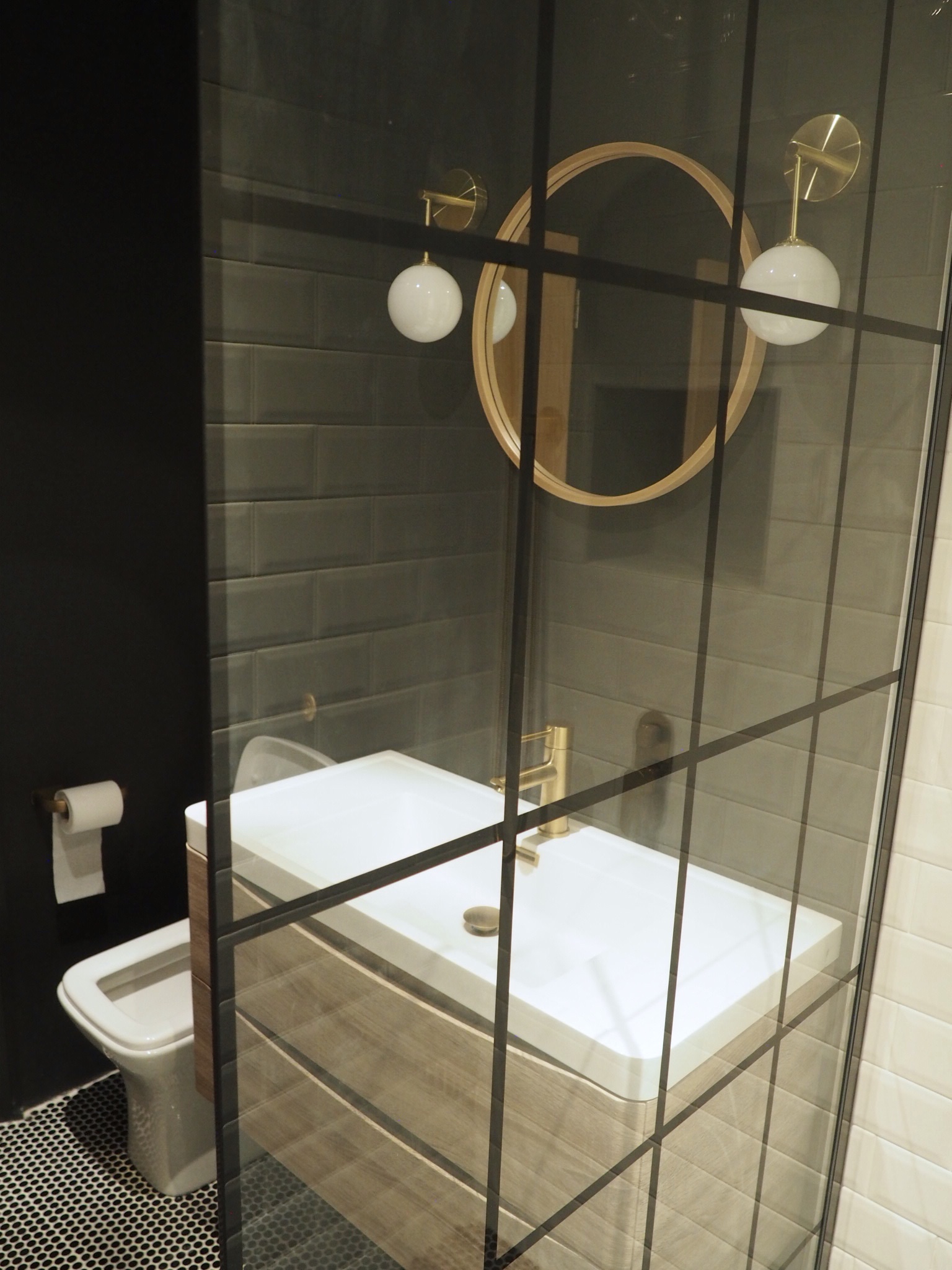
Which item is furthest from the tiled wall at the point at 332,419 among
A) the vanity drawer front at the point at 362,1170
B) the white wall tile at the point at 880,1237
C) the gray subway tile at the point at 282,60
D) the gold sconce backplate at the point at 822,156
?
the white wall tile at the point at 880,1237

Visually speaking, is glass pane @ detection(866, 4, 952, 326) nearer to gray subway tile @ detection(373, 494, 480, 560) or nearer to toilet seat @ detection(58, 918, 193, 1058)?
gray subway tile @ detection(373, 494, 480, 560)

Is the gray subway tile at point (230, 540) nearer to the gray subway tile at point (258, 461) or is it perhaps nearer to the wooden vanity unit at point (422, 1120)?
the gray subway tile at point (258, 461)

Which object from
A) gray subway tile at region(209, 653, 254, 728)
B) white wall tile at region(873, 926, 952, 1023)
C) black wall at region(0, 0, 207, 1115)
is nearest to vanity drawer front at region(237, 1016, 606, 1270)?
gray subway tile at region(209, 653, 254, 728)

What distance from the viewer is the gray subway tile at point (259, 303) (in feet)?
1.95

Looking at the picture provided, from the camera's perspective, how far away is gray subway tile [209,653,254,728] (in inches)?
24.9

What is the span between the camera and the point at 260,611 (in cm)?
65

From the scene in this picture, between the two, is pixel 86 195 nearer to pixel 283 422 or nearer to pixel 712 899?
pixel 283 422

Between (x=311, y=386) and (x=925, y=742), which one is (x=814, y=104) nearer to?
(x=311, y=386)

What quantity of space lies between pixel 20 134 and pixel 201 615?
0.99m

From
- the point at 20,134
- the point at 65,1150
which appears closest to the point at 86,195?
the point at 20,134

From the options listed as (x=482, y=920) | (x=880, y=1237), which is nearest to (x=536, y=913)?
Result: (x=482, y=920)

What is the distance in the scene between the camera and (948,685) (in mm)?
1256

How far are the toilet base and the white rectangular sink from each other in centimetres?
128

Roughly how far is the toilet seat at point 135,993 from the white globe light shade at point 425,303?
1642 mm
